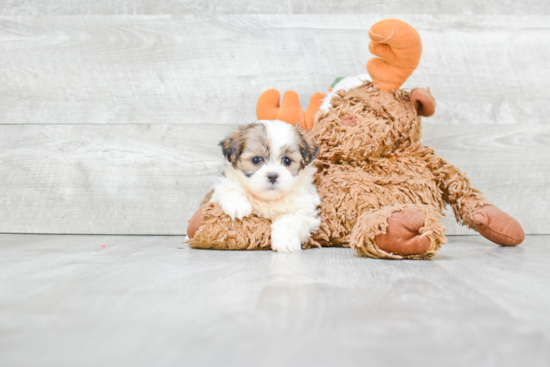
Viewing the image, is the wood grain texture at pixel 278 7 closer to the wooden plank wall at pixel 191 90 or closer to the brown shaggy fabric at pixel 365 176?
the wooden plank wall at pixel 191 90

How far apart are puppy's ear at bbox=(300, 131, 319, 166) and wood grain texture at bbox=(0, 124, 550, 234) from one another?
0.60m

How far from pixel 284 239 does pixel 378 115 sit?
1.73 feet

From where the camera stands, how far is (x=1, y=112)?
1953 millimetres

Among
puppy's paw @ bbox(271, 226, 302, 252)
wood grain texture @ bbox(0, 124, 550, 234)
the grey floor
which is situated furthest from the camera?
wood grain texture @ bbox(0, 124, 550, 234)

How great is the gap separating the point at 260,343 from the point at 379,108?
1064mm

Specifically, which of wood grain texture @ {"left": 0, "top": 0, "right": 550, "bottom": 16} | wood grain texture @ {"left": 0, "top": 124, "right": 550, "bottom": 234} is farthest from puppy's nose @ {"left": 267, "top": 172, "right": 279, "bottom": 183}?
wood grain texture @ {"left": 0, "top": 0, "right": 550, "bottom": 16}

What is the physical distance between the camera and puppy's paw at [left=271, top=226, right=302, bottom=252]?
4.28 feet

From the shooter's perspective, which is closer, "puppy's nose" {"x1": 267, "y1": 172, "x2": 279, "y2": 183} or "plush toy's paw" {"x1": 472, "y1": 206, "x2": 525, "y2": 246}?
"puppy's nose" {"x1": 267, "y1": 172, "x2": 279, "y2": 183}

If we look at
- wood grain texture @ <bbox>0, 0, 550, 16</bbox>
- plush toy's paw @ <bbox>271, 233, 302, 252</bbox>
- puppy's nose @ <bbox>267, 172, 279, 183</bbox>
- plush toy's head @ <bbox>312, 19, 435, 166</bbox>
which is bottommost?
plush toy's paw @ <bbox>271, 233, 302, 252</bbox>

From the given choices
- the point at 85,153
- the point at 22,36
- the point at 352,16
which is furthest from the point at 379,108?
the point at 22,36

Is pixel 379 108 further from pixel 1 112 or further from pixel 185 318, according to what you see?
pixel 1 112

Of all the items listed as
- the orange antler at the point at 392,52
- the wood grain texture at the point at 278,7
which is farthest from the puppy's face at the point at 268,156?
the wood grain texture at the point at 278,7

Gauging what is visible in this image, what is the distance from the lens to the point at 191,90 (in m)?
1.93

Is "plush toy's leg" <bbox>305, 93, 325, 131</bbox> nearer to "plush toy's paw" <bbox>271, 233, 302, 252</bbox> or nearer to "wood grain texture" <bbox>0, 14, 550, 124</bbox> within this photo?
"wood grain texture" <bbox>0, 14, 550, 124</bbox>
